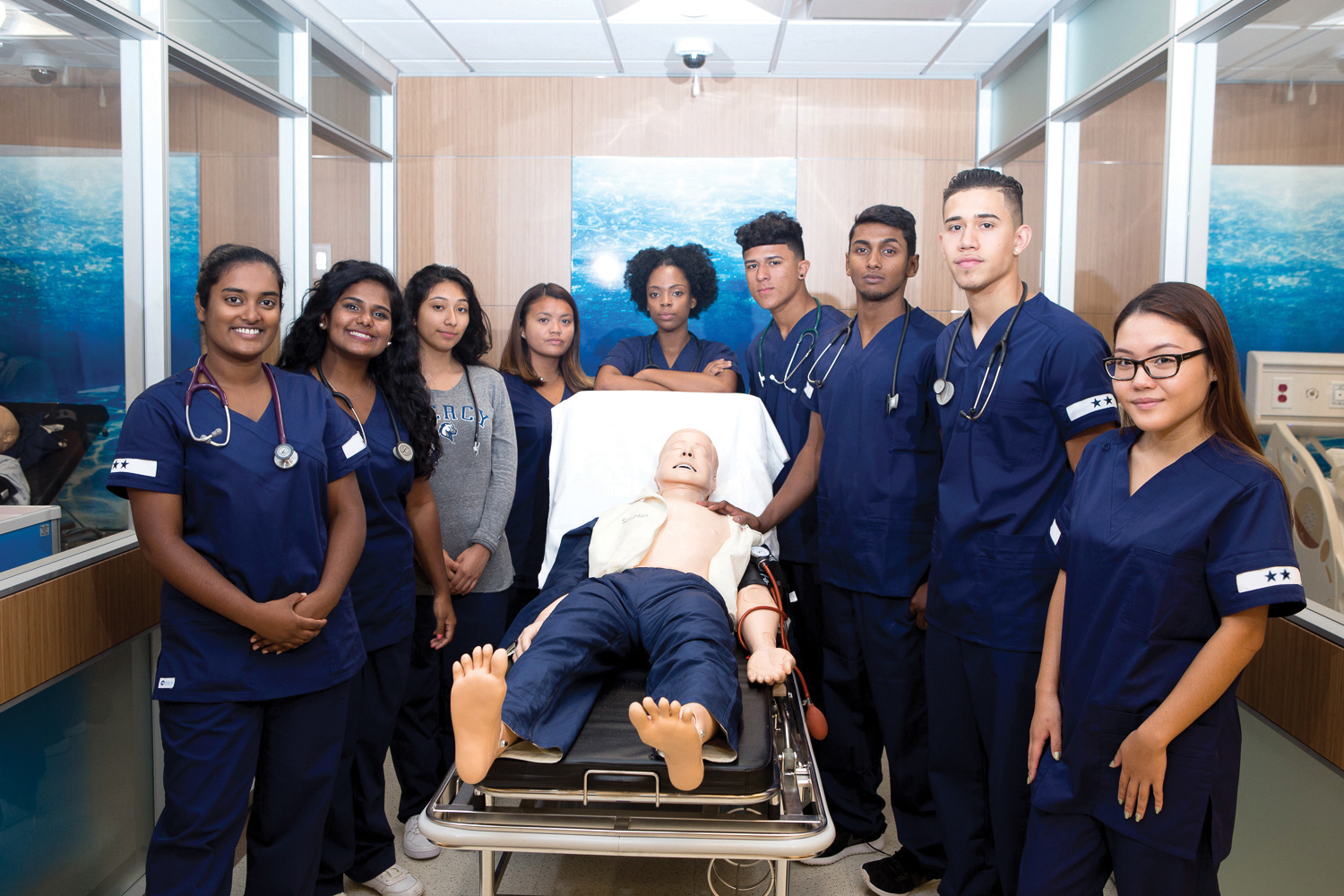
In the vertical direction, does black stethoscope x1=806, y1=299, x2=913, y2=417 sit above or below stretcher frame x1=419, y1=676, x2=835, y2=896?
above

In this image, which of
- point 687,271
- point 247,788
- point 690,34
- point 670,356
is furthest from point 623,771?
point 690,34

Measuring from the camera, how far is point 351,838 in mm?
2275

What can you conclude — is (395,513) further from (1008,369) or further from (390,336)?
(1008,369)

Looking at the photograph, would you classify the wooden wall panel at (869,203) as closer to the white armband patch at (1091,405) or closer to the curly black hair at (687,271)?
the curly black hair at (687,271)

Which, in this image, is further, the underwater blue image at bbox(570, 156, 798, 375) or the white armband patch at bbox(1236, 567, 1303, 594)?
the underwater blue image at bbox(570, 156, 798, 375)

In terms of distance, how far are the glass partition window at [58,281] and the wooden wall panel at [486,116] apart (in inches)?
88.1

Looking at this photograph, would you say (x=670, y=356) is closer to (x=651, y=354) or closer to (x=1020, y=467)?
(x=651, y=354)

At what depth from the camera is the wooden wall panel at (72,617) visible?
1.87m

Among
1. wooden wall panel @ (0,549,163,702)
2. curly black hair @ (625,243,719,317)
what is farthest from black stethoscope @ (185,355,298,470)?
curly black hair @ (625,243,719,317)

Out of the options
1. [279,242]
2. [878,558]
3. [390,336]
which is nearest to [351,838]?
[390,336]

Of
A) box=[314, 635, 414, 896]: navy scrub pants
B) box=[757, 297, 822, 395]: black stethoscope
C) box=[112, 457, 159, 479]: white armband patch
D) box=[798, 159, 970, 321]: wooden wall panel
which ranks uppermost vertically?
box=[798, 159, 970, 321]: wooden wall panel

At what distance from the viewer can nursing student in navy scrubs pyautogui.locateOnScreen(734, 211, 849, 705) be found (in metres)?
2.86

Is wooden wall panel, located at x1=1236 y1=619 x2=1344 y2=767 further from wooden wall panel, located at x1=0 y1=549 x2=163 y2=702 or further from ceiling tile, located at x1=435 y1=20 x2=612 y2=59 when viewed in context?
ceiling tile, located at x1=435 y1=20 x2=612 y2=59

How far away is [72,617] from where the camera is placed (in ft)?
6.77
